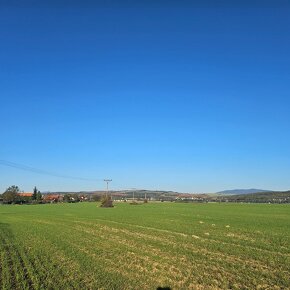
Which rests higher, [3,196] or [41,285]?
[3,196]

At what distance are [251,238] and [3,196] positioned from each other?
179m

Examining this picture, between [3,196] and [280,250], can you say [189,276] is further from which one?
[3,196]

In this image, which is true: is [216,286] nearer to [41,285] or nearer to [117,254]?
[41,285]

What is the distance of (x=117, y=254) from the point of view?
2073 centimetres

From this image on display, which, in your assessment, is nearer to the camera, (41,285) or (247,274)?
(41,285)

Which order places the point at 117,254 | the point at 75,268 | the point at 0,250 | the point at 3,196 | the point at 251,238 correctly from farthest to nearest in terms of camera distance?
the point at 3,196, the point at 251,238, the point at 0,250, the point at 117,254, the point at 75,268

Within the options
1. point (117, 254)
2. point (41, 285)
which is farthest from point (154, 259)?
point (41, 285)

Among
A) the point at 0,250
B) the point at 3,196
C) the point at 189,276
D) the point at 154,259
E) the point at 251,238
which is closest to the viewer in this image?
the point at 189,276

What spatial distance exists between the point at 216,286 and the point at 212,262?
4.42 meters

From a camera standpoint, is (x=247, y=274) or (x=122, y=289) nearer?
(x=122, y=289)

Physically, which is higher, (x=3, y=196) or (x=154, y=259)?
(x=3, y=196)

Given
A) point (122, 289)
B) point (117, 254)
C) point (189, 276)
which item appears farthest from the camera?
point (117, 254)

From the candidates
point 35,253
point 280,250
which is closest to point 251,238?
point 280,250

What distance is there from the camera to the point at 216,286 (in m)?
13.3
